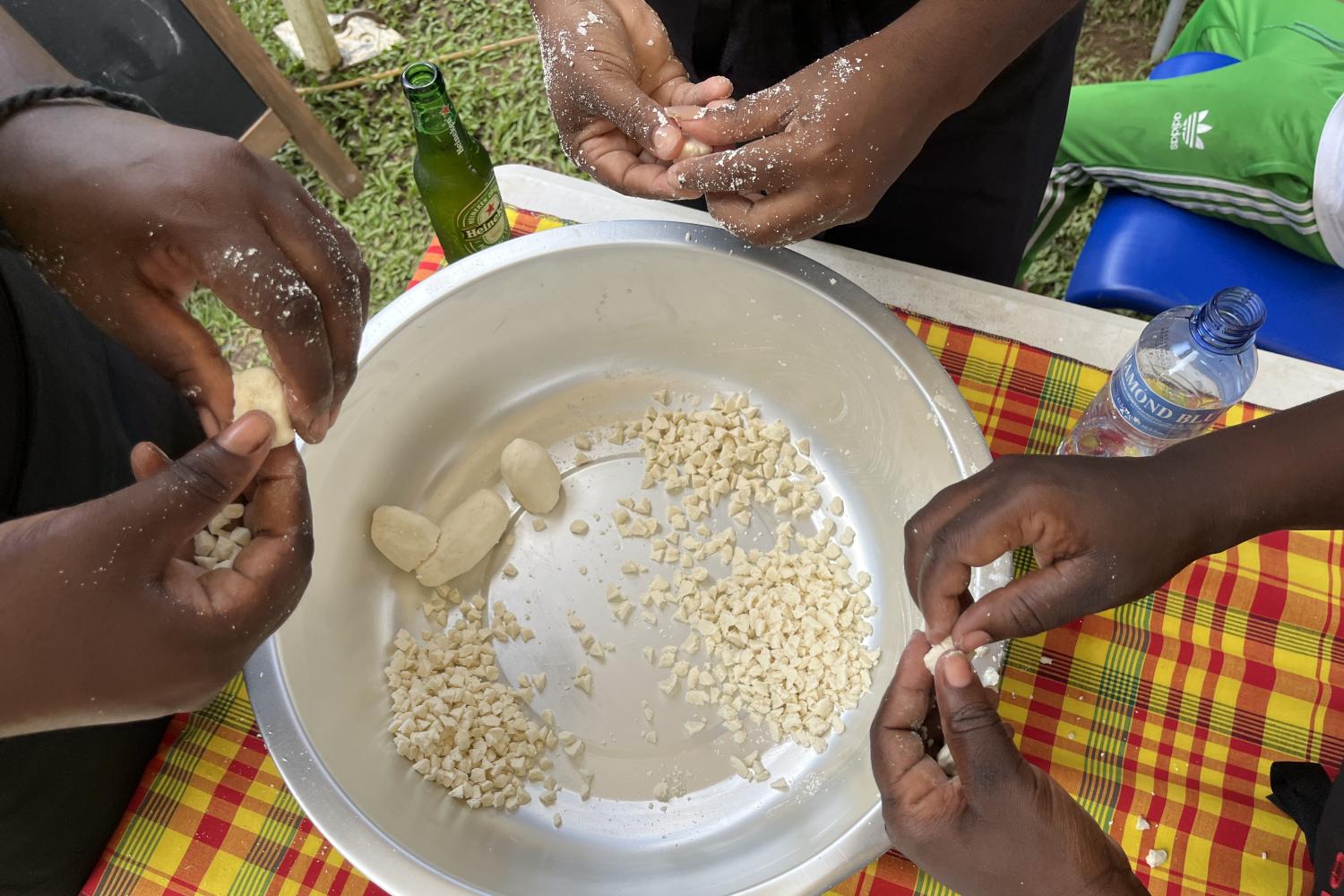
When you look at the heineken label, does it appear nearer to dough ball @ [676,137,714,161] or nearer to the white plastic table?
the white plastic table

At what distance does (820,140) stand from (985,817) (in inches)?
25.1

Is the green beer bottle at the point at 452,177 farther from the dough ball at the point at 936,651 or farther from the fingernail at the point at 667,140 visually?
the dough ball at the point at 936,651

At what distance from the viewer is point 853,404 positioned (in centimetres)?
108

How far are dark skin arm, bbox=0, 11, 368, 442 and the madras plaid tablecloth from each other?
52cm

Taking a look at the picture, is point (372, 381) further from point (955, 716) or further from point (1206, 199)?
point (1206, 199)

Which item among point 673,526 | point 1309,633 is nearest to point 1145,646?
point 1309,633

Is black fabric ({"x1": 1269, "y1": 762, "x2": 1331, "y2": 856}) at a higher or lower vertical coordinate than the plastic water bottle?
lower

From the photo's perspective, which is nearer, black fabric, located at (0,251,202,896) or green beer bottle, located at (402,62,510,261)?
black fabric, located at (0,251,202,896)

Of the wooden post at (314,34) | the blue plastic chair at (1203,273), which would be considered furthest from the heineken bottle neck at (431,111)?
the wooden post at (314,34)

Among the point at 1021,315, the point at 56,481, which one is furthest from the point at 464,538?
the point at 1021,315

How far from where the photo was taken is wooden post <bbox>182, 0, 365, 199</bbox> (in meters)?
1.92

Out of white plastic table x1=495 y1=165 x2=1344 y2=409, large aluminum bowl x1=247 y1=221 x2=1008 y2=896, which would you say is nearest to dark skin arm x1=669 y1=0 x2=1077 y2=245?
A: large aluminum bowl x1=247 y1=221 x2=1008 y2=896

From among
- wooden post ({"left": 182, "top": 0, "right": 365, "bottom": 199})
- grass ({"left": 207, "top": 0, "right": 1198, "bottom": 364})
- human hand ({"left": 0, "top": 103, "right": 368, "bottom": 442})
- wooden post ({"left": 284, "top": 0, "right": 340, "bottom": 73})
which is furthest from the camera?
wooden post ({"left": 284, "top": 0, "right": 340, "bottom": 73})

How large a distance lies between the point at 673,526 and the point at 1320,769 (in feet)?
2.43
